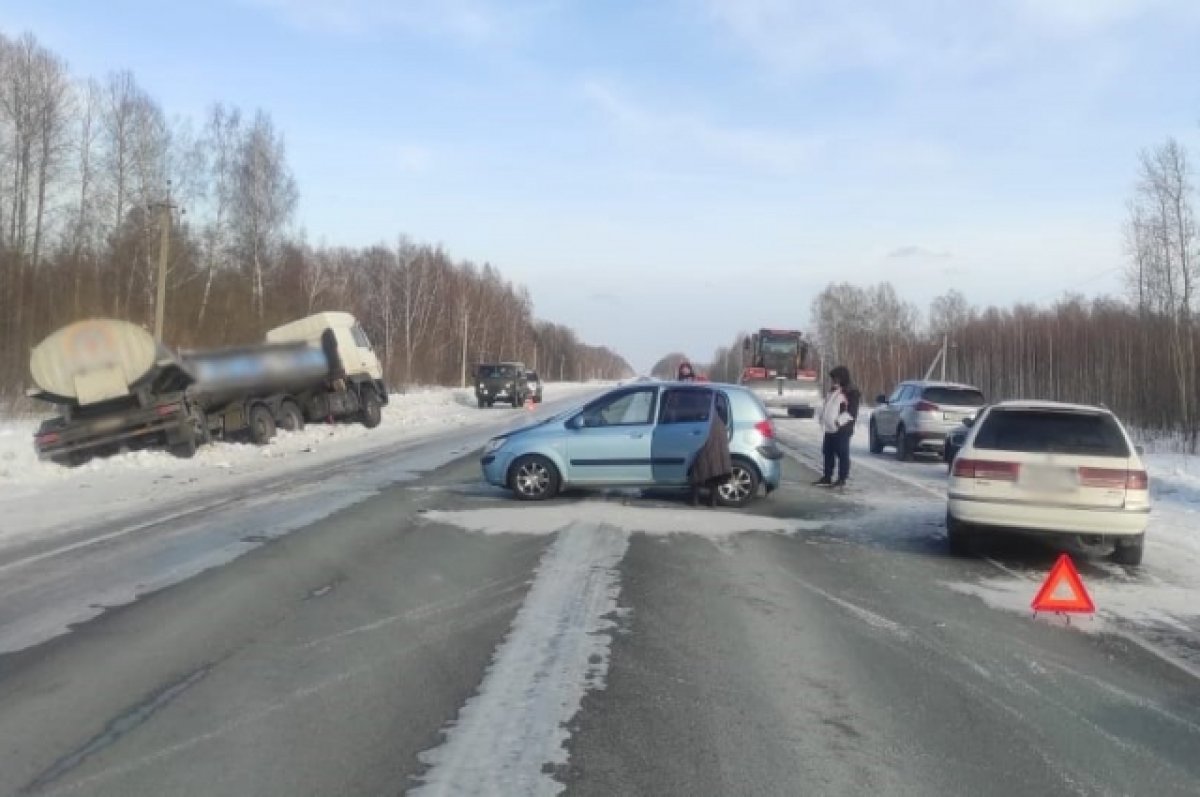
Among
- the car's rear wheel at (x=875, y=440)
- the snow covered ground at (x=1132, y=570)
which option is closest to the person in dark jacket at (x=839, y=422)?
the snow covered ground at (x=1132, y=570)

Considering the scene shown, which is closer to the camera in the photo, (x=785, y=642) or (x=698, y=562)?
(x=785, y=642)

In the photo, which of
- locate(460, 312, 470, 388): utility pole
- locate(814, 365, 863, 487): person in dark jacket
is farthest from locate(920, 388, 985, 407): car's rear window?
locate(460, 312, 470, 388): utility pole

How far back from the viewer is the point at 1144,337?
33.0 meters

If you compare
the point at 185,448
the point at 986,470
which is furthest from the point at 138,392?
the point at 986,470

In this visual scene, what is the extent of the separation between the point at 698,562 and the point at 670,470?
3911 mm

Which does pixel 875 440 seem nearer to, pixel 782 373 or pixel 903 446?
pixel 903 446

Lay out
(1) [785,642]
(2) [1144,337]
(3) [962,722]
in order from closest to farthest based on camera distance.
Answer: (3) [962,722]
(1) [785,642]
(2) [1144,337]

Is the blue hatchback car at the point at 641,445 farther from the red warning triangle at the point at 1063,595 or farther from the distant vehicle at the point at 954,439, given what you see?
the red warning triangle at the point at 1063,595

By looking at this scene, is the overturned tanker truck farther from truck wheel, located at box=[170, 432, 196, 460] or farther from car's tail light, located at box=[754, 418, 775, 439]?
car's tail light, located at box=[754, 418, 775, 439]

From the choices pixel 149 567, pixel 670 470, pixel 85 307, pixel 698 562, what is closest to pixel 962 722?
pixel 698 562

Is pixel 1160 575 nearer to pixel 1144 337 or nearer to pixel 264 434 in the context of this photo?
pixel 264 434

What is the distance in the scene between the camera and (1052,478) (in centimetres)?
966

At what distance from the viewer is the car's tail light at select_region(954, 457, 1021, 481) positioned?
9.78 meters

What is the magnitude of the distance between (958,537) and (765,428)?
147 inches
